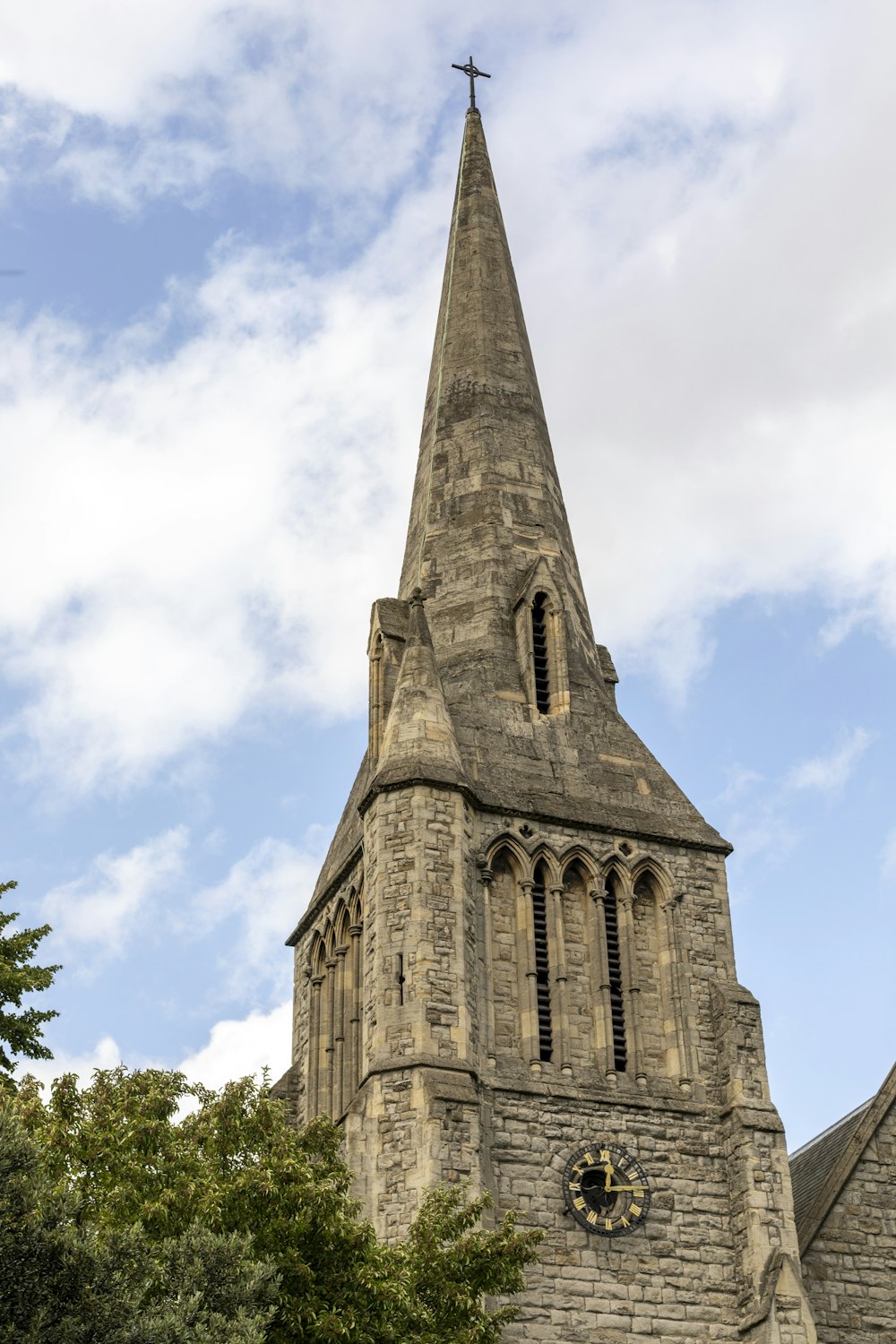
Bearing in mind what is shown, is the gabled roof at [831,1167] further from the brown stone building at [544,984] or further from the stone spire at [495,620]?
the stone spire at [495,620]

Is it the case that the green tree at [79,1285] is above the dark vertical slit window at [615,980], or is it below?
below

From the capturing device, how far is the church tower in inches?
970

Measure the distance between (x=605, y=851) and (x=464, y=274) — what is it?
43.2ft

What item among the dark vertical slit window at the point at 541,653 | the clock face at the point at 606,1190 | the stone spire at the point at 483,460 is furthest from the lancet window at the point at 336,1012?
the stone spire at the point at 483,460

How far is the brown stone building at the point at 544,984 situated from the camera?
24.7 metres

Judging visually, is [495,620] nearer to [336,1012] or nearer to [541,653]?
[541,653]

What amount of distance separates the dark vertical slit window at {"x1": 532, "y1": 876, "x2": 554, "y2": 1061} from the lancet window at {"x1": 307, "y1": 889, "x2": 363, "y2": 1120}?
9.45 feet

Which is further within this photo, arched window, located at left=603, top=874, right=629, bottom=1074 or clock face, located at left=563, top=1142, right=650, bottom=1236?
arched window, located at left=603, top=874, right=629, bottom=1074

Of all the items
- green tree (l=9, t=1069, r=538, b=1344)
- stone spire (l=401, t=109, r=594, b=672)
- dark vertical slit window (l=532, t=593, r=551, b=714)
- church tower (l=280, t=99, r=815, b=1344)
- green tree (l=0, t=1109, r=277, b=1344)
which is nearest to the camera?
green tree (l=0, t=1109, r=277, b=1344)

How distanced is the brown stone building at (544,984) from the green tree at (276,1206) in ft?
15.5

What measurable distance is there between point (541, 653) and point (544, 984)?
6.16m

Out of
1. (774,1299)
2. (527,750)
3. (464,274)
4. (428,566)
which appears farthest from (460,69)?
(774,1299)

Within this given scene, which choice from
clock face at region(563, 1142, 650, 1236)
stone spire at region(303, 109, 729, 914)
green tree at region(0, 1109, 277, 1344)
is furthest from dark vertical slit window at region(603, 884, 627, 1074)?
green tree at region(0, 1109, 277, 1344)

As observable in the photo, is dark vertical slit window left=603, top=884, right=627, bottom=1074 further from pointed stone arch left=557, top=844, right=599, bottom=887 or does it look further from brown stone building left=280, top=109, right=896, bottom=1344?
pointed stone arch left=557, top=844, right=599, bottom=887
